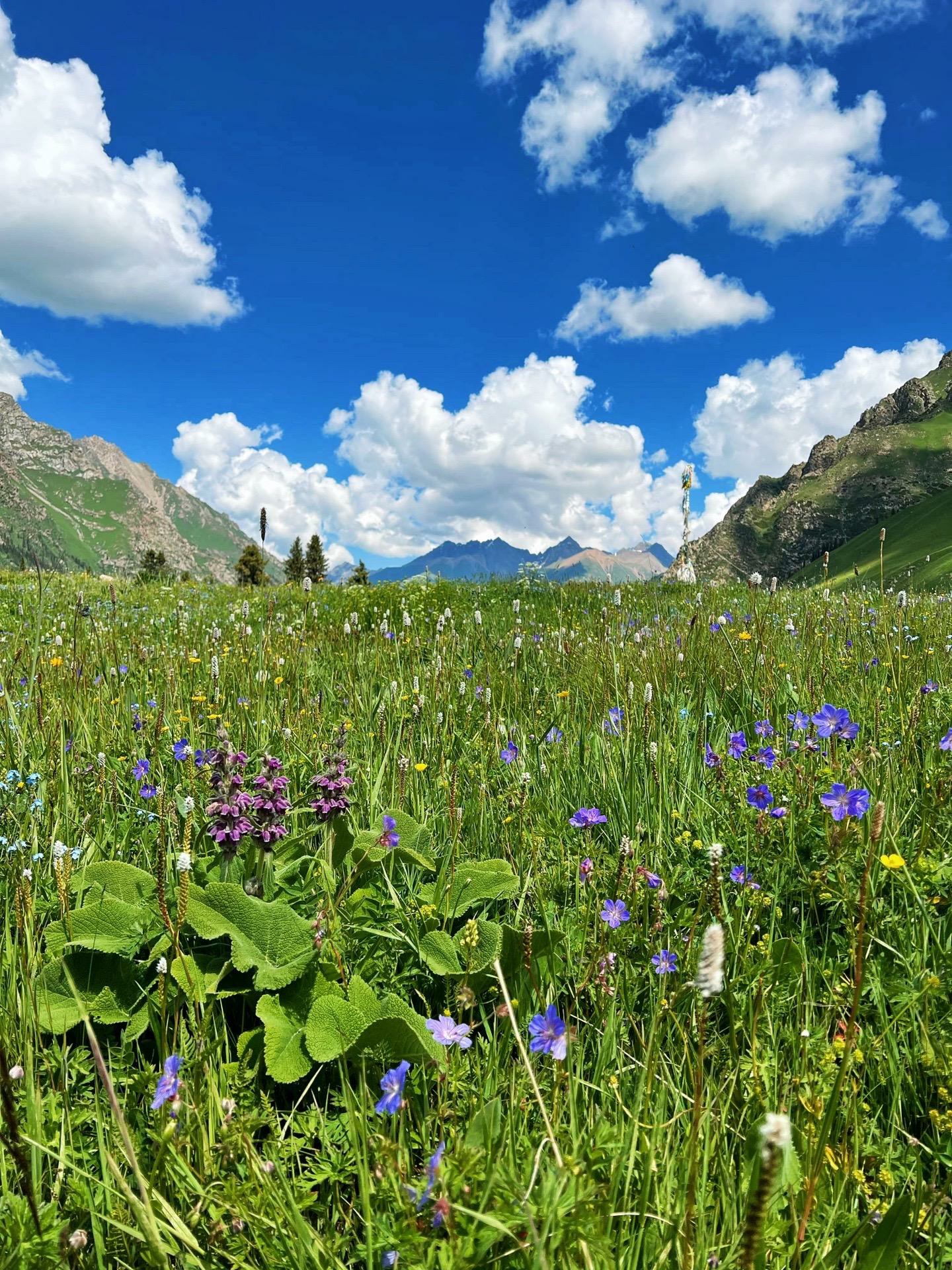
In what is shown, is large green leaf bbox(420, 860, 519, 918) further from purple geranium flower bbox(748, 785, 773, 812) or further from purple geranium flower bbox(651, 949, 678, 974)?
purple geranium flower bbox(748, 785, 773, 812)

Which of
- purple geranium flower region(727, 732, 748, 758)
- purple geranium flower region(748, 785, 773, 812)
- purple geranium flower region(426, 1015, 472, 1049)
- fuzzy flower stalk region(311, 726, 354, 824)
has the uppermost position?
fuzzy flower stalk region(311, 726, 354, 824)

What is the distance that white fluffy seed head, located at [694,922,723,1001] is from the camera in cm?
82

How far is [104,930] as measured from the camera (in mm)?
2135

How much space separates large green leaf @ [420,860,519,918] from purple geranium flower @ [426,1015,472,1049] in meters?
0.67

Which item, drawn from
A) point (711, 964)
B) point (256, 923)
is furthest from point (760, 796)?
point (711, 964)

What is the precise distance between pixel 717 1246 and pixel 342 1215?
827 millimetres

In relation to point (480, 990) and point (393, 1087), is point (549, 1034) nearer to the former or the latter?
point (393, 1087)

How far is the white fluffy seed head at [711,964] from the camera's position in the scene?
82 cm

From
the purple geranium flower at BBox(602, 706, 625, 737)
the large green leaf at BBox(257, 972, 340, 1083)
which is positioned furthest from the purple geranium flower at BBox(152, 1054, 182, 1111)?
the purple geranium flower at BBox(602, 706, 625, 737)

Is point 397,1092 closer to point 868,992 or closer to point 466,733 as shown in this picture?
point 868,992

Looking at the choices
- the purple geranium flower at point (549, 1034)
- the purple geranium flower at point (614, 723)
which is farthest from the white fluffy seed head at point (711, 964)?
the purple geranium flower at point (614, 723)

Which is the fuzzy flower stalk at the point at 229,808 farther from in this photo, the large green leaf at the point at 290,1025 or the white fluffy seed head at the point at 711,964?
the white fluffy seed head at the point at 711,964

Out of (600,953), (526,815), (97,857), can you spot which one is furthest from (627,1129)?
(97,857)

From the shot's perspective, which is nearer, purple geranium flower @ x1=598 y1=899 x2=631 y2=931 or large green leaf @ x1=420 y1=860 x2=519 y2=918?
purple geranium flower @ x1=598 y1=899 x2=631 y2=931
